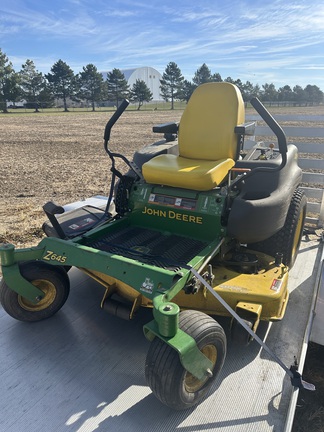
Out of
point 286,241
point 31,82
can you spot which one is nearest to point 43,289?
point 286,241

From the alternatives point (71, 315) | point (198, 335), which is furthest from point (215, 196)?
point (71, 315)

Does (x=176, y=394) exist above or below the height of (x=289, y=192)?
below

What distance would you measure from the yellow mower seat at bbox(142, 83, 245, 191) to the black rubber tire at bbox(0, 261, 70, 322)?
1097mm

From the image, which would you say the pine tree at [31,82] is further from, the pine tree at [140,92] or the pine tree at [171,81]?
the pine tree at [171,81]

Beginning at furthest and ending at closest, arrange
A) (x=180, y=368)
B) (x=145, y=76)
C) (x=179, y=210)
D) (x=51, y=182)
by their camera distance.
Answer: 1. (x=145, y=76)
2. (x=51, y=182)
3. (x=179, y=210)
4. (x=180, y=368)

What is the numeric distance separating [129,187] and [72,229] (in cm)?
62

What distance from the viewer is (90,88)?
181ft

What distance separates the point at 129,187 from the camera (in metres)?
3.25

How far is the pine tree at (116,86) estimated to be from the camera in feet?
187

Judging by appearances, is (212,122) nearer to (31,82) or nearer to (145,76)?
(31,82)

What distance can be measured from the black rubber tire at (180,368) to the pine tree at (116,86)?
5833 centimetres

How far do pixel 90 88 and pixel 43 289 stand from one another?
57093 mm

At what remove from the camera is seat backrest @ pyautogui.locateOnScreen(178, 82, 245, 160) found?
3238 millimetres

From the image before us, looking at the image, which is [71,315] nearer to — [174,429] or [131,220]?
[131,220]
